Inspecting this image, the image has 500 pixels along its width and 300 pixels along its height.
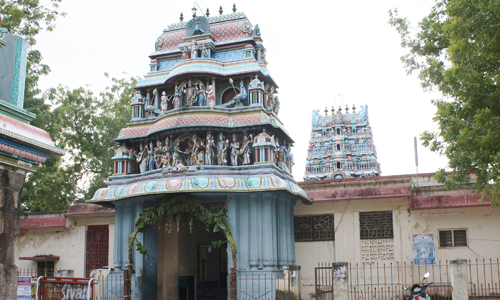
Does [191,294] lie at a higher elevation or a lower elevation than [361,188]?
lower

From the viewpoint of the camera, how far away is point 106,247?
18.9m

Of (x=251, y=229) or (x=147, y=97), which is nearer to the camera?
(x=251, y=229)

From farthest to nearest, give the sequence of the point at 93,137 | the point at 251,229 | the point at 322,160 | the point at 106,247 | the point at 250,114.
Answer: the point at 322,160, the point at 93,137, the point at 106,247, the point at 250,114, the point at 251,229

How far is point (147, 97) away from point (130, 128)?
1349 millimetres

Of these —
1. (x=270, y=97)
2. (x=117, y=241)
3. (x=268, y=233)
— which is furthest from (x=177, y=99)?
(x=268, y=233)

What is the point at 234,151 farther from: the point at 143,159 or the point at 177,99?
the point at 143,159

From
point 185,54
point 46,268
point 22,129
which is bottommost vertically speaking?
point 46,268

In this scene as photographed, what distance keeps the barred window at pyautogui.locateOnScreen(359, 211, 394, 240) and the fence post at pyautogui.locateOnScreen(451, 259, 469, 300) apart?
16.7ft

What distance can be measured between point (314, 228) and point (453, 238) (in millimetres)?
4161

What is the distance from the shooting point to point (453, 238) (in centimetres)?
1543

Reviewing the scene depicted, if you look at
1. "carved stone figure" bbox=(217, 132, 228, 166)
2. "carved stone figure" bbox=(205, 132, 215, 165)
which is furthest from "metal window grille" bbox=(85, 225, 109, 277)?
"carved stone figure" bbox=(217, 132, 228, 166)

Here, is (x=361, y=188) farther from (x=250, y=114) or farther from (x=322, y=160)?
(x=322, y=160)

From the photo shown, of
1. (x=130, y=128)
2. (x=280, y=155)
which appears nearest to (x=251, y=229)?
(x=280, y=155)

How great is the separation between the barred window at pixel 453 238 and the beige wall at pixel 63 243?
10.9 metres
